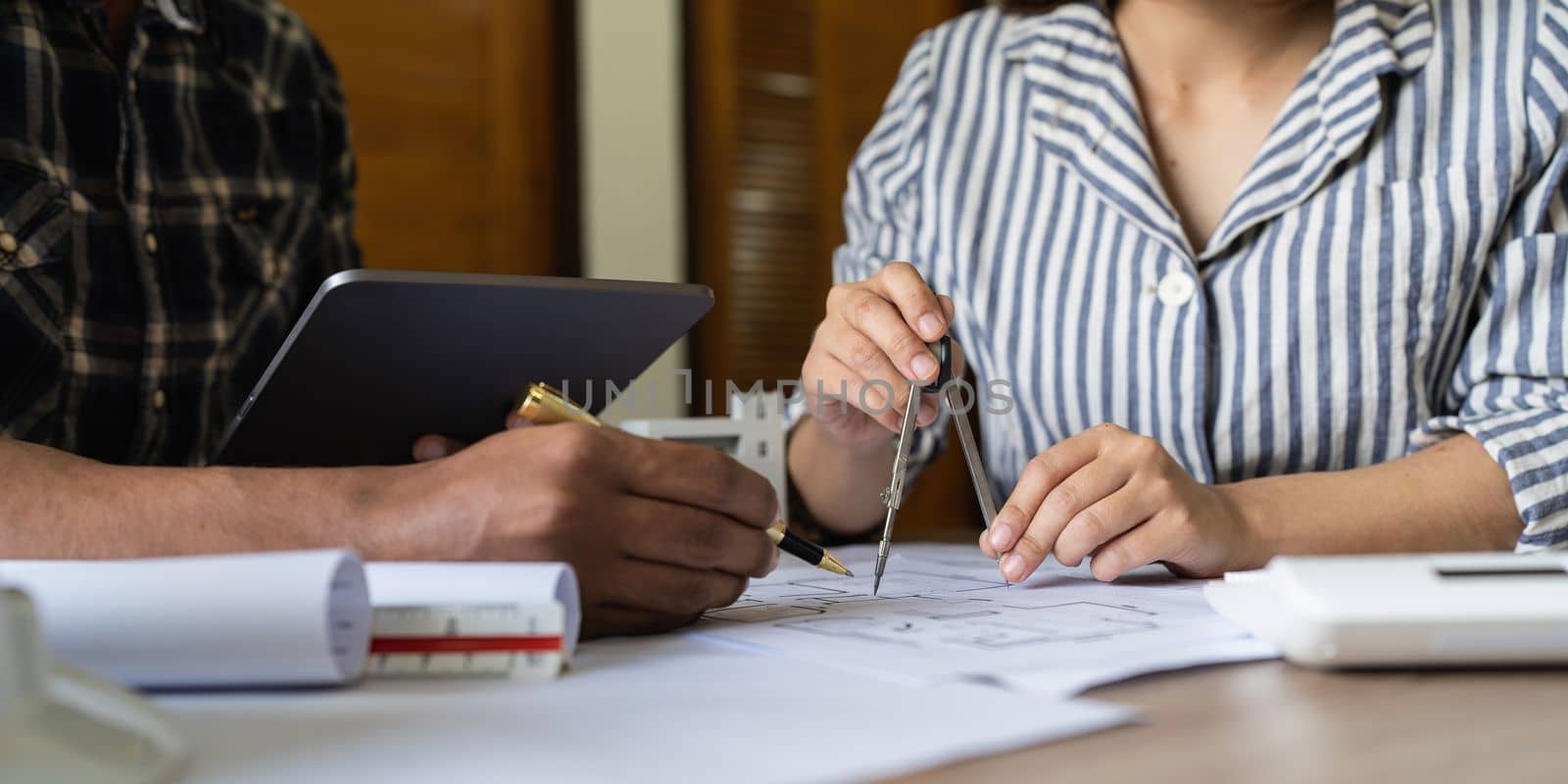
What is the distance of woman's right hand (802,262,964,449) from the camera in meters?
0.86

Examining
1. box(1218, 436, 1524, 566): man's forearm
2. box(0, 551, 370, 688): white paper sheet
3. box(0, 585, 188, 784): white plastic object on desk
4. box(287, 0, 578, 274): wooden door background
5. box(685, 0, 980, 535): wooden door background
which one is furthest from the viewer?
box(685, 0, 980, 535): wooden door background

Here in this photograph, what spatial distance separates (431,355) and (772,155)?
2.14 meters

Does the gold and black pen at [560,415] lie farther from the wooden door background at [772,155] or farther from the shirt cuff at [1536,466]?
the wooden door background at [772,155]

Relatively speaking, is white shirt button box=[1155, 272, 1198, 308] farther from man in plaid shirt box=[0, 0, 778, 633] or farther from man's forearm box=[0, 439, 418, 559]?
man's forearm box=[0, 439, 418, 559]

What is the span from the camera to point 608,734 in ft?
1.38

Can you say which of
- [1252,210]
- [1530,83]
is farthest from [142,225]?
[1530,83]

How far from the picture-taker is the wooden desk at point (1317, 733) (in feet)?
1.24

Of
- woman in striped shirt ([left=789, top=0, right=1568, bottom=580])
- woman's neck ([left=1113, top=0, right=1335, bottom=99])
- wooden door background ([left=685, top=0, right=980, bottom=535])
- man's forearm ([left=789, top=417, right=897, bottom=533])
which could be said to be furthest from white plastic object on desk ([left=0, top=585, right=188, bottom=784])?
wooden door background ([left=685, top=0, right=980, bottom=535])

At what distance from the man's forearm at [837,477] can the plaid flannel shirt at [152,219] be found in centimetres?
58

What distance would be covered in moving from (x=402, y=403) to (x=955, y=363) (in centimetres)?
40

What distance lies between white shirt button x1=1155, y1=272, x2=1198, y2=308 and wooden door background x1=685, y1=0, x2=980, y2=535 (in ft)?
5.52

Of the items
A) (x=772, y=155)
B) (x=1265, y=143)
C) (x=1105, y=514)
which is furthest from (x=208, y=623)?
(x=772, y=155)

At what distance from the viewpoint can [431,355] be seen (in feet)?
2.52
